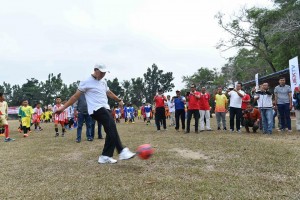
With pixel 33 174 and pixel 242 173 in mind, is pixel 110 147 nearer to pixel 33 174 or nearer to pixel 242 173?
pixel 33 174

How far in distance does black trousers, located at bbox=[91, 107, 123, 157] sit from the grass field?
12.5 inches

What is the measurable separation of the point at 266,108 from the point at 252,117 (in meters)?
0.70

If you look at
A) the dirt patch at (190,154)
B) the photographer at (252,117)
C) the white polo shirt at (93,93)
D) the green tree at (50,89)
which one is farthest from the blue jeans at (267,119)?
the green tree at (50,89)

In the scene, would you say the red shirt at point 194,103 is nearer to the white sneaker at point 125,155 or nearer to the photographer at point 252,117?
the photographer at point 252,117

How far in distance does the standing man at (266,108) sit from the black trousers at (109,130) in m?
6.57

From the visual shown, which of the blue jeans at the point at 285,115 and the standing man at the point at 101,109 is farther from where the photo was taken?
the blue jeans at the point at 285,115

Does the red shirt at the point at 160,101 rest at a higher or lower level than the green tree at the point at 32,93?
lower

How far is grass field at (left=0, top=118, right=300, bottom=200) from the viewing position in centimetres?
385

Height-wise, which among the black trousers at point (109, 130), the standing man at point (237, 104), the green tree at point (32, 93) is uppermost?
the green tree at point (32, 93)

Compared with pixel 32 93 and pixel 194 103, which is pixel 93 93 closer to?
pixel 194 103

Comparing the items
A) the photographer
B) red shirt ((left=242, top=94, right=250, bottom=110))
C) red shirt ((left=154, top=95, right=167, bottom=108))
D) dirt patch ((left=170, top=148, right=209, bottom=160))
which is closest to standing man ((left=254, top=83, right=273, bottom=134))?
the photographer

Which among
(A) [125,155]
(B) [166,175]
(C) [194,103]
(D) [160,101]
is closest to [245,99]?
(C) [194,103]

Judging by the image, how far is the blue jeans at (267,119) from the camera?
10.4 m

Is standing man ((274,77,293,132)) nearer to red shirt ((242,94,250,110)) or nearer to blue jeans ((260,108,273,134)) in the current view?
blue jeans ((260,108,273,134))
